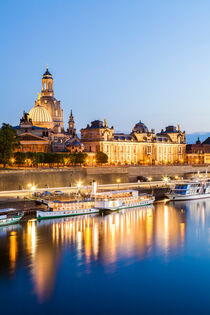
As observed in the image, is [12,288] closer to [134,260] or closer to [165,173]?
[134,260]

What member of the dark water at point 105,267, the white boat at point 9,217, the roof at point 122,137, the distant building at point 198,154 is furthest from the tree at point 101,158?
the white boat at point 9,217

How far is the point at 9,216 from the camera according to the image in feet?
121

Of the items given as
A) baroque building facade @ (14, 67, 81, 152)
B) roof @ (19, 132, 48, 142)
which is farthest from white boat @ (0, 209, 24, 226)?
roof @ (19, 132, 48, 142)

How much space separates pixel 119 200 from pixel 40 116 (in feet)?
159

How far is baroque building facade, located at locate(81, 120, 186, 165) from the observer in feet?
316

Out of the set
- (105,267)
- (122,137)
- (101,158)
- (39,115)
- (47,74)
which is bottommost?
(105,267)

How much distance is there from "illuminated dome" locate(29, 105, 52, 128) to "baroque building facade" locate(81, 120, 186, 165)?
10639 mm

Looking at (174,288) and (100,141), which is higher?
(100,141)

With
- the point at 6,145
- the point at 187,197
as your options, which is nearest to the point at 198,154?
the point at 187,197

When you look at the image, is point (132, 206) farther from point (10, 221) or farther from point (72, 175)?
point (72, 175)

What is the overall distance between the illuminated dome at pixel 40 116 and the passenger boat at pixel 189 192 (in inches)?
1612

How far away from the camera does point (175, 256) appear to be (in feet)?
93.2

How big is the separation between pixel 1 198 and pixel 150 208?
609 inches

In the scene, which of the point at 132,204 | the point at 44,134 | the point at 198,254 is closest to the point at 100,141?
the point at 44,134
